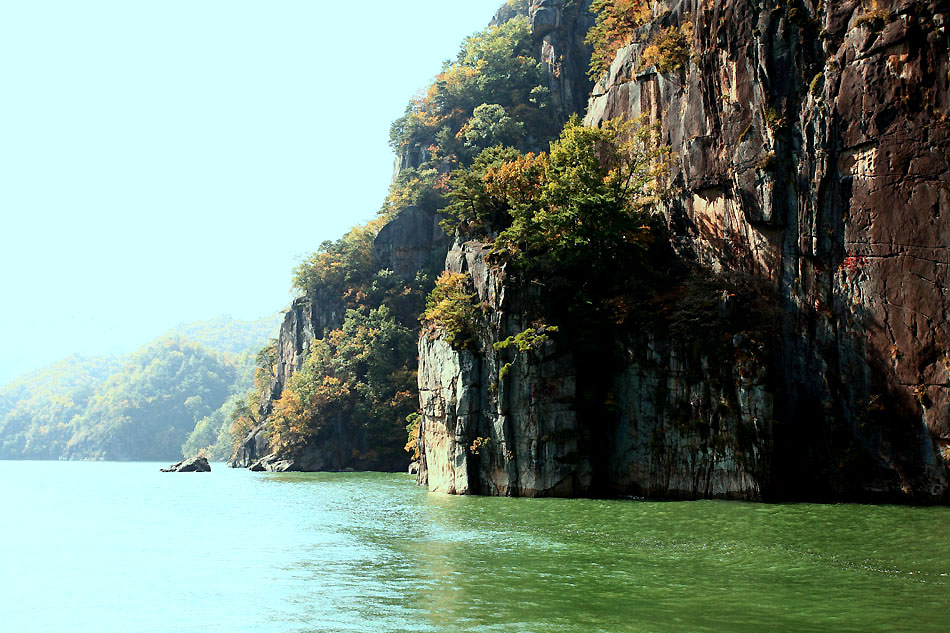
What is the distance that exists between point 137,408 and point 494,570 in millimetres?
131385

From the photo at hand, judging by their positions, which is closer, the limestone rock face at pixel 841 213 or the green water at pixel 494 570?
the green water at pixel 494 570

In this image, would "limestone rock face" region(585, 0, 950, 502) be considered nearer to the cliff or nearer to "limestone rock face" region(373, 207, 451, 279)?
the cliff

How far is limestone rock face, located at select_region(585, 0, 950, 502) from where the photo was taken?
23.7m

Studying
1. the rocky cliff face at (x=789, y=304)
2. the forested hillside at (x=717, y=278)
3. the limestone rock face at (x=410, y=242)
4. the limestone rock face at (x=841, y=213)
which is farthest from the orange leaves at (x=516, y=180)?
the limestone rock face at (x=410, y=242)

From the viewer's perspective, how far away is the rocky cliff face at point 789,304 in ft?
78.4

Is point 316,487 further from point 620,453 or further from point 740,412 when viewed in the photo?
point 740,412

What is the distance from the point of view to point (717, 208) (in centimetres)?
2925

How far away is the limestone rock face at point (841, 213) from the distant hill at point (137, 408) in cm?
9707

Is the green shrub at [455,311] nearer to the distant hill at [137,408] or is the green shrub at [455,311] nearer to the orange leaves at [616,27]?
the orange leaves at [616,27]

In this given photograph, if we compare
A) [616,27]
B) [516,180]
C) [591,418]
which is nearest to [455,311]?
[516,180]

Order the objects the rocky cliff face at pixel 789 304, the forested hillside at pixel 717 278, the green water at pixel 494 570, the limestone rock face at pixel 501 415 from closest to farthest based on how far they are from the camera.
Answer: the green water at pixel 494 570 → the rocky cliff face at pixel 789 304 → the forested hillside at pixel 717 278 → the limestone rock face at pixel 501 415

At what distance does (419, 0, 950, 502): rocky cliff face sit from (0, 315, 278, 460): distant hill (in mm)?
92014

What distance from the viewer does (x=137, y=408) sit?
131875mm

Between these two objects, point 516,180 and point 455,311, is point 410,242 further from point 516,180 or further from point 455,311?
point 455,311
